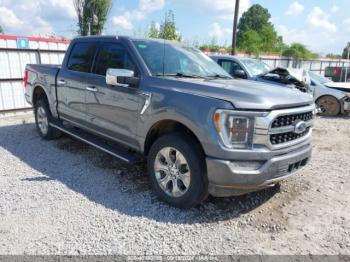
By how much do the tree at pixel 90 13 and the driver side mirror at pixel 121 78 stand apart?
1530cm

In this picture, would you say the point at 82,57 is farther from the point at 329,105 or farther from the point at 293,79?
the point at 329,105

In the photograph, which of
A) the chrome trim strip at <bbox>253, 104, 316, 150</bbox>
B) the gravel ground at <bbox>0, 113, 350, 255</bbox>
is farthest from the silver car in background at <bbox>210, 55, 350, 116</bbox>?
the chrome trim strip at <bbox>253, 104, 316, 150</bbox>

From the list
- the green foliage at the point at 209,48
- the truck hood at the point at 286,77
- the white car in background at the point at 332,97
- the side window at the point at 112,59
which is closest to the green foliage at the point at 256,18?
the green foliage at the point at 209,48

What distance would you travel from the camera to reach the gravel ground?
122 inches

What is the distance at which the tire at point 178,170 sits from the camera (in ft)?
11.3

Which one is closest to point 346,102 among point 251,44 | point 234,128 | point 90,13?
point 234,128

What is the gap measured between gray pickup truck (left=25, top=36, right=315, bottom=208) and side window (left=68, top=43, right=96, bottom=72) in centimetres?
2

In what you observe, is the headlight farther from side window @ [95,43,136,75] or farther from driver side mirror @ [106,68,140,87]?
side window @ [95,43,136,75]

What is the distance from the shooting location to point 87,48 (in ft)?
17.1

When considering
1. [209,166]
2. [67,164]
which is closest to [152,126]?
[209,166]

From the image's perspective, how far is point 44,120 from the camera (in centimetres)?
644

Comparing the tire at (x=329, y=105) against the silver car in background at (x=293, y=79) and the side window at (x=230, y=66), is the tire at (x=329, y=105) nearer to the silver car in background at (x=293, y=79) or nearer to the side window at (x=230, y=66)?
the silver car in background at (x=293, y=79)

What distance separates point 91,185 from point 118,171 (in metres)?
0.59

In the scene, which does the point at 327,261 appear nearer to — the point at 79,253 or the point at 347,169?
the point at 79,253
